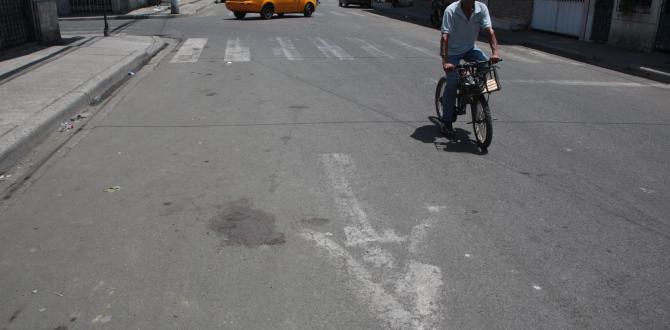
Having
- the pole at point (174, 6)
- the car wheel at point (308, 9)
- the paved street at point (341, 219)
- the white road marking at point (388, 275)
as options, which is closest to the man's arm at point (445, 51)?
the paved street at point (341, 219)

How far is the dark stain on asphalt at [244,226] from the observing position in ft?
15.4

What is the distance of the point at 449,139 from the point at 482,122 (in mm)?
639

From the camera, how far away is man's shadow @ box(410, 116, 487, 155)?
289 inches

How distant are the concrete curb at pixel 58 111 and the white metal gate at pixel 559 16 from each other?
14.8 m

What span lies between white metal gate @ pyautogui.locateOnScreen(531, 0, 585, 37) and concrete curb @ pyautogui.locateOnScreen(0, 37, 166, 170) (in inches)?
583

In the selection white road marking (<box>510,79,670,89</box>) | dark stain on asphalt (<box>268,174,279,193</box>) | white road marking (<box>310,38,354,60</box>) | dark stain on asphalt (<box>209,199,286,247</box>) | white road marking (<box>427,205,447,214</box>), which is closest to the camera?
dark stain on asphalt (<box>209,199,286,247</box>)

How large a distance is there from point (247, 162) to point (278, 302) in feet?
10.1

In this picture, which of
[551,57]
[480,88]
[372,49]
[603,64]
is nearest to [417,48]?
[372,49]

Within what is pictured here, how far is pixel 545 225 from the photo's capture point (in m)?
5.04

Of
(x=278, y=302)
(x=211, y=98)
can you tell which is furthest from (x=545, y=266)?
(x=211, y=98)

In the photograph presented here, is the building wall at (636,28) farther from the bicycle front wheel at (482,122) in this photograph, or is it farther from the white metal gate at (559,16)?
the bicycle front wheel at (482,122)

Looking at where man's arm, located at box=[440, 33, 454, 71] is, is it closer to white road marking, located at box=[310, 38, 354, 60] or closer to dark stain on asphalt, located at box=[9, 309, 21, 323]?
dark stain on asphalt, located at box=[9, 309, 21, 323]

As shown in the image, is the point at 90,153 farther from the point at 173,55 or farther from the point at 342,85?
the point at 173,55

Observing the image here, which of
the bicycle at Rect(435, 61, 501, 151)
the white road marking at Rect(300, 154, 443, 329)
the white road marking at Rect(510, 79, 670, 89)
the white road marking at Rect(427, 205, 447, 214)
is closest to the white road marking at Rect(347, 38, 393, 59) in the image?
the white road marking at Rect(510, 79, 670, 89)
